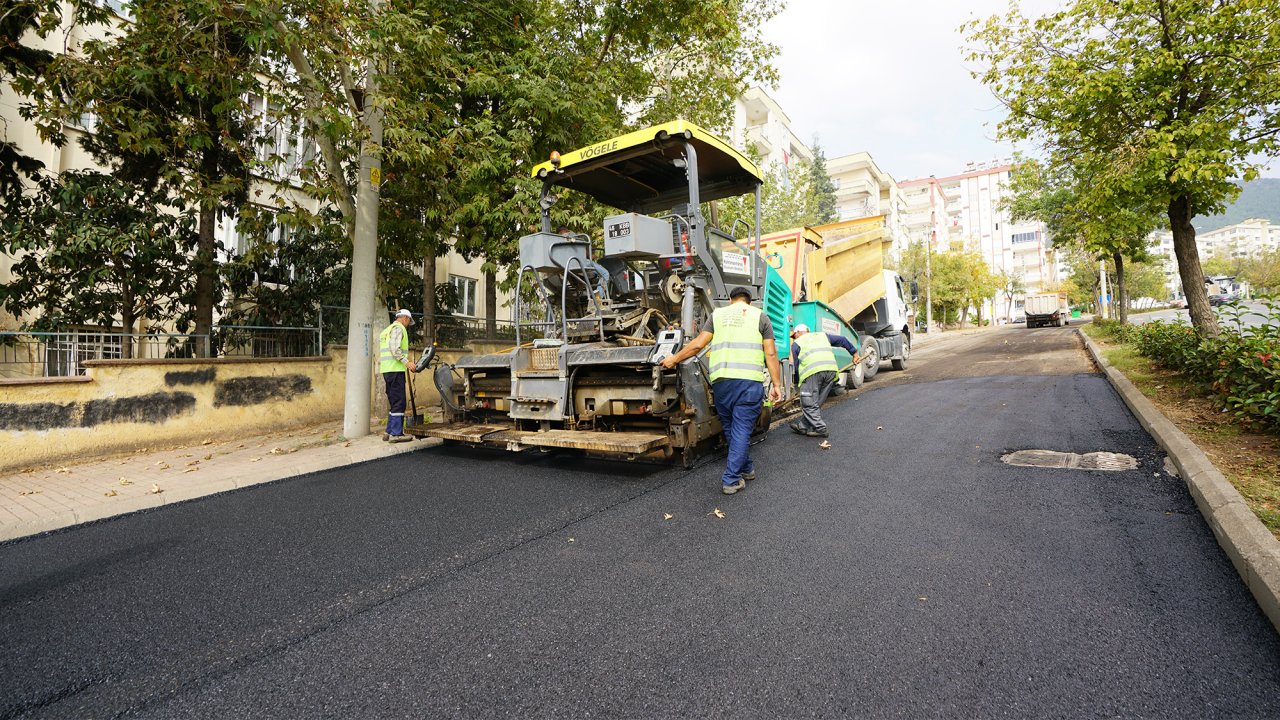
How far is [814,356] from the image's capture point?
655cm

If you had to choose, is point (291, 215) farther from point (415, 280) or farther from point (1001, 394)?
point (1001, 394)

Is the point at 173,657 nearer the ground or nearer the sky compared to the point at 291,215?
nearer the ground

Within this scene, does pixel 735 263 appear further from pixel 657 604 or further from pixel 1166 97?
pixel 1166 97

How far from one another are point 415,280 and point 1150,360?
43.9 feet

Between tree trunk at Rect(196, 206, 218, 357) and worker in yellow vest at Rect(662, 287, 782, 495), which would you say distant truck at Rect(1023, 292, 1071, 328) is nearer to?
worker in yellow vest at Rect(662, 287, 782, 495)

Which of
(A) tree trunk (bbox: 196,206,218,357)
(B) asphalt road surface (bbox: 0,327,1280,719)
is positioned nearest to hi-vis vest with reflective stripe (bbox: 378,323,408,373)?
(B) asphalt road surface (bbox: 0,327,1280,719)

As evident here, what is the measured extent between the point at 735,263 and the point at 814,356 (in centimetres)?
155

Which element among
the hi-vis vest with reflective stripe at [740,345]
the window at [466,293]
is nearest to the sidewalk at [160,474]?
the hi-vis vest with reflective stripe at [740,345]

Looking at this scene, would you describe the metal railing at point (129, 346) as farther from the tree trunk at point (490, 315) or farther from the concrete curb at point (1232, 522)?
the concrete curb at point (1232, 522)

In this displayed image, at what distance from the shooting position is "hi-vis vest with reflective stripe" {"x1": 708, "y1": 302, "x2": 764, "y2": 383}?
4473 millimetres

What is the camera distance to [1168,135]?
7.63 meters

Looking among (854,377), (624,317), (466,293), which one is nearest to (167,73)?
(624,317)

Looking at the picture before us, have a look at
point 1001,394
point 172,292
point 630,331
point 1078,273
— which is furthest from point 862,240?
point 1078,273

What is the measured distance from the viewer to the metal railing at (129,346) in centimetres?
630
